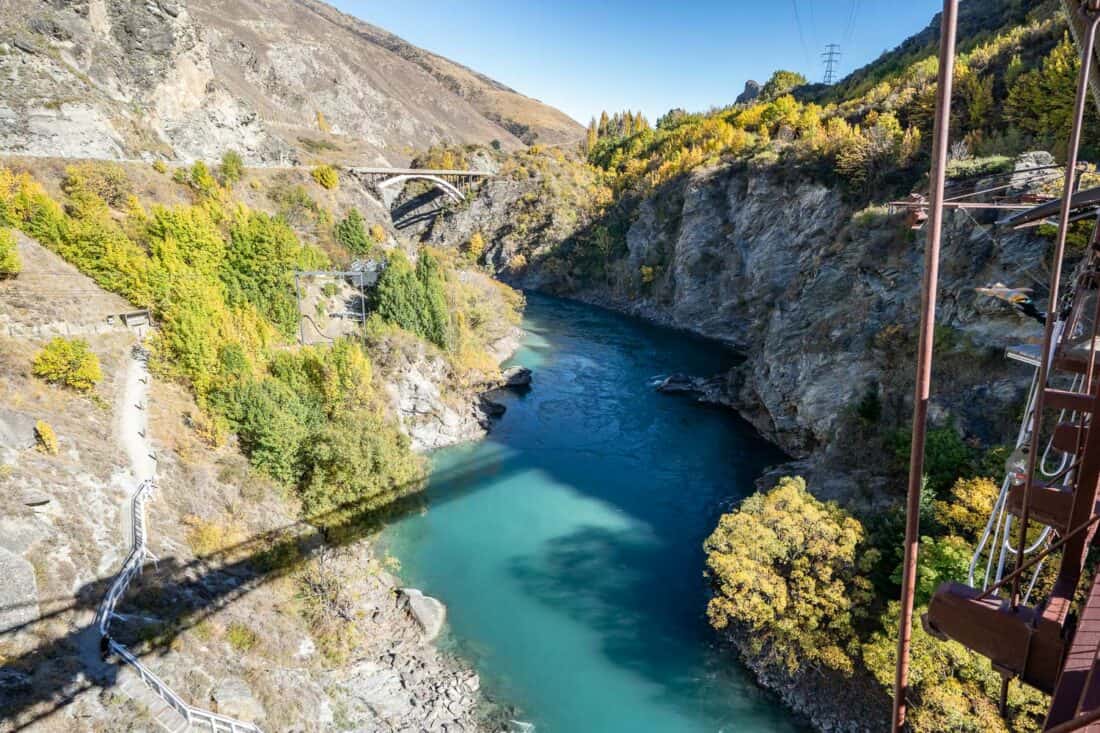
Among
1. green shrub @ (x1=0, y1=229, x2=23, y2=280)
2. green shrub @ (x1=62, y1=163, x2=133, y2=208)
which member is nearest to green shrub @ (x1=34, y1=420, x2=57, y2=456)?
green shrub @ (x1=0, y1=229, x2=23, y2=280)

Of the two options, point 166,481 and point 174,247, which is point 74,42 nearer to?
point 174,247

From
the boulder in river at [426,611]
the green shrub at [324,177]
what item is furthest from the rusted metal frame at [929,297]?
the green shrub at [324,177]

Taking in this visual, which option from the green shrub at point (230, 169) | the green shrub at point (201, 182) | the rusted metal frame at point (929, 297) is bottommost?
the rusted metal frame at point (929, 297)

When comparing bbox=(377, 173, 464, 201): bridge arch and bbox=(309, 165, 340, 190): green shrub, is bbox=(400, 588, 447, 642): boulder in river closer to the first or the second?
bbox=(309, 165, 340, 190): green shrub

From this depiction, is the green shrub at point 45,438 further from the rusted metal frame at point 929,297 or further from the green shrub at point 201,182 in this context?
the green shrub at point 201,182

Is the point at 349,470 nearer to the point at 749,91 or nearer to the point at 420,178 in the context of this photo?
the point at 420,178
